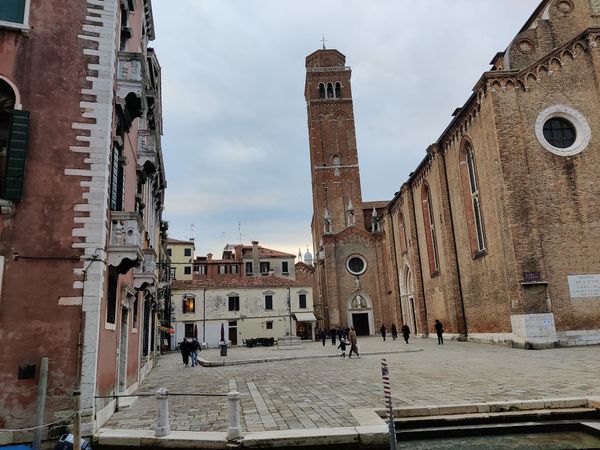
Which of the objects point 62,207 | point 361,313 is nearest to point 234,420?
point 62,207

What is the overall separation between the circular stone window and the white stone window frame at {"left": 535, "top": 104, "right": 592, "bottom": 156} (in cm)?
2695

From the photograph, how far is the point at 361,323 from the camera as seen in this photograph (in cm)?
4522

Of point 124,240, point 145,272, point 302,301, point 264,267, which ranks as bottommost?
point 145,272

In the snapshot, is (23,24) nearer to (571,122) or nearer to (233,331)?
(571,122)

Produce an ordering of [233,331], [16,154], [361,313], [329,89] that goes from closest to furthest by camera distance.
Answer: [16,154] → [233,331] → [361,313] → [329,89]

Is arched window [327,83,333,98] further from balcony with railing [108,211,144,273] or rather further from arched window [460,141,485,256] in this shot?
balcony with railing [108,211,144,273]

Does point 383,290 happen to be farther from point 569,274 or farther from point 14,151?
point 14,151

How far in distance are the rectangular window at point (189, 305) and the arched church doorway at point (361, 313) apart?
48.8 feet

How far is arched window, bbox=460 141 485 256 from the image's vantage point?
2422cm

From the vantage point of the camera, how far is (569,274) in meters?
19.6

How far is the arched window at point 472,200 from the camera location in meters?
24.2

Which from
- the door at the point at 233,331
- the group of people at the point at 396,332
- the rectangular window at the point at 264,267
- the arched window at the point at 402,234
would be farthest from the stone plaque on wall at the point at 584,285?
the rectangular window at the point at 264,267

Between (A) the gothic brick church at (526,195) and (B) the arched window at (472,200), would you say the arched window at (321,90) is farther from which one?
(B) the arched window at (472,200)

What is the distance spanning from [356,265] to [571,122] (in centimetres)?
2761
